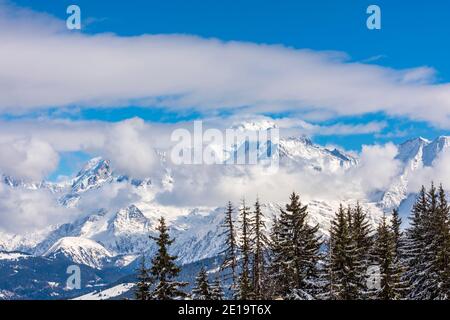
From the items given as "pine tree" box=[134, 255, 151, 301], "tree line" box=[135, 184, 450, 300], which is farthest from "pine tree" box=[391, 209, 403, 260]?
"pine tree" box=[134, 255, 151, 301]

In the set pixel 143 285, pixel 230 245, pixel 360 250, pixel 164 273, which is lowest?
pixel 143 285

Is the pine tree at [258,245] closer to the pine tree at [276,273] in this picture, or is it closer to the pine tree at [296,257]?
the pine tree at [276,273]

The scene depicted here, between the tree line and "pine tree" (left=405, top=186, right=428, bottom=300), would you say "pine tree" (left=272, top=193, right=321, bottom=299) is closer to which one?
the tree line

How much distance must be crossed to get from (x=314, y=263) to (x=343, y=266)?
4.45 metres

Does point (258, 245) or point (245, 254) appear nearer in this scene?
point (258, 245)

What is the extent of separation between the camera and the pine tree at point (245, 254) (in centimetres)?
5934

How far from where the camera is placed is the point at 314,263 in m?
57.1

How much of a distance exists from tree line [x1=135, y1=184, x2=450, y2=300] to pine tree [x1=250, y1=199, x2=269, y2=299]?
0.09 metres

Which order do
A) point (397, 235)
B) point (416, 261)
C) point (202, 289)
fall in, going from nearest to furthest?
point (416, 261), point (202, 289), point (397, 235)

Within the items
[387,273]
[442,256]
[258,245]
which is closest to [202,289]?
[258,245]

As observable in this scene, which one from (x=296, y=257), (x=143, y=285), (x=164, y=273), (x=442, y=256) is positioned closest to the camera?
(x=164, y=273)

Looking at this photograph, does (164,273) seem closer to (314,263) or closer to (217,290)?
(314,263)

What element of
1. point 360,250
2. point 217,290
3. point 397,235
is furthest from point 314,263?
point 397,235

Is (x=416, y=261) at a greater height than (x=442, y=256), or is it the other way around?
(x=442, y=256)
